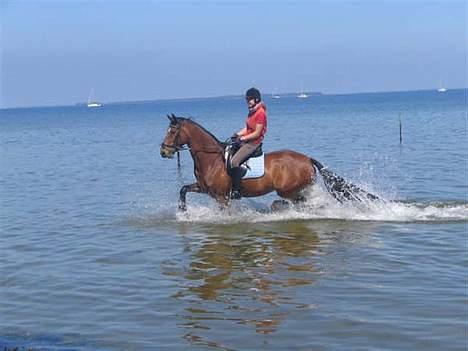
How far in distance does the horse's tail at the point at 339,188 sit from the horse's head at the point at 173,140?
2854 millimetres

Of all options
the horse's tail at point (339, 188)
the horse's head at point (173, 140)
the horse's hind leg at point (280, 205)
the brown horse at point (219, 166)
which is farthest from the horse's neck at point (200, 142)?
the horse's tail at point (339, 188)

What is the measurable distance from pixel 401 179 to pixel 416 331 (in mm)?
15671

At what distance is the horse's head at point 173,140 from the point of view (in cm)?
1459

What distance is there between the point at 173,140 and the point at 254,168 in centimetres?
180

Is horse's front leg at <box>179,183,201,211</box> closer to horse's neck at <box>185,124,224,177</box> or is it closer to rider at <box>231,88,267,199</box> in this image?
horse's neck at <box>185,124,224,177</box>

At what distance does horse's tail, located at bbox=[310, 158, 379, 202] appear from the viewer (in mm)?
14965

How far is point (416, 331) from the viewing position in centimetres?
776

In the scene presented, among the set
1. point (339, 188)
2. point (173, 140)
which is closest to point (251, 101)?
point (173, 140)

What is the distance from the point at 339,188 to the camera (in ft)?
49.7

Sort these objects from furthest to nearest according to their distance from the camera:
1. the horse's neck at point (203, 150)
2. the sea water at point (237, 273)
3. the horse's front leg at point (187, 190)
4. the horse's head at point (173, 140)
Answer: the horse's front leg at point (187, 190) < the horse's neck at point (203, 150) < the horse's head at point (173, 140) < the sea water at point (237, 273)

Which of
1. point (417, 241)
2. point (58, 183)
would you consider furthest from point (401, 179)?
point (58, 183)

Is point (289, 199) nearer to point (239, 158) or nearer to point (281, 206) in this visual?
point (281, 206)

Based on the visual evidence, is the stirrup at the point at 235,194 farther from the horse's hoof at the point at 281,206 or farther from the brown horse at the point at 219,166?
the horse's hoof at the point at 281,206

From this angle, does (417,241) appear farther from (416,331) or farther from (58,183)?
(58,183)
